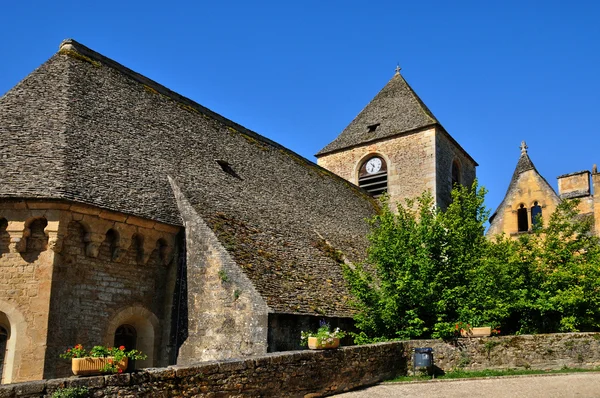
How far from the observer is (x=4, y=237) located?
32.3 feet

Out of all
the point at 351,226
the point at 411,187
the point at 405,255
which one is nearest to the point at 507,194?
the point at 411,187

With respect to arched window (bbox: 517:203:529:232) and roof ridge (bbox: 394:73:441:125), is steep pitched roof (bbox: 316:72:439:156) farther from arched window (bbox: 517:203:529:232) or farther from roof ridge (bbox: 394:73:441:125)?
arched window (bbox: 517:203:529:232)

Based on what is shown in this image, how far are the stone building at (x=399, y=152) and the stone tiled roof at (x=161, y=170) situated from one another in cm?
810

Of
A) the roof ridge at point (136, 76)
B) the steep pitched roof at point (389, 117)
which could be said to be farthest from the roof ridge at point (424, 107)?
the roof ridge at point (136, 76)

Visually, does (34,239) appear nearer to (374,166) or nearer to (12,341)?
(12,341)

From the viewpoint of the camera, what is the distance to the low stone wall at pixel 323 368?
20.3 ft

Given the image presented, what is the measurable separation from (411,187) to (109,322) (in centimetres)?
1802

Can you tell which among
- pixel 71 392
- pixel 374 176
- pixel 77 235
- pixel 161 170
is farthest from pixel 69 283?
pixel 374 176

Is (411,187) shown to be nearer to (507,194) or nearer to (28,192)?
(507,194)

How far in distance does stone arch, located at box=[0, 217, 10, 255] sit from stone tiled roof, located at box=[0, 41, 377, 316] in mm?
502

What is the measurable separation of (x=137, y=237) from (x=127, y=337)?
2159 mm

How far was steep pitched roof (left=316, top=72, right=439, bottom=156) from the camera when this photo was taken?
27.0 m

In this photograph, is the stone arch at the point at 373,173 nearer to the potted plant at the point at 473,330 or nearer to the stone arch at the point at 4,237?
the potted plant at the point at 473,330

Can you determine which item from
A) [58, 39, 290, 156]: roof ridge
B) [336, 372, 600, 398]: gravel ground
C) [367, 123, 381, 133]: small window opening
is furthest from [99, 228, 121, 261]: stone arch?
[367, 123, 381, 133]: small window opening
